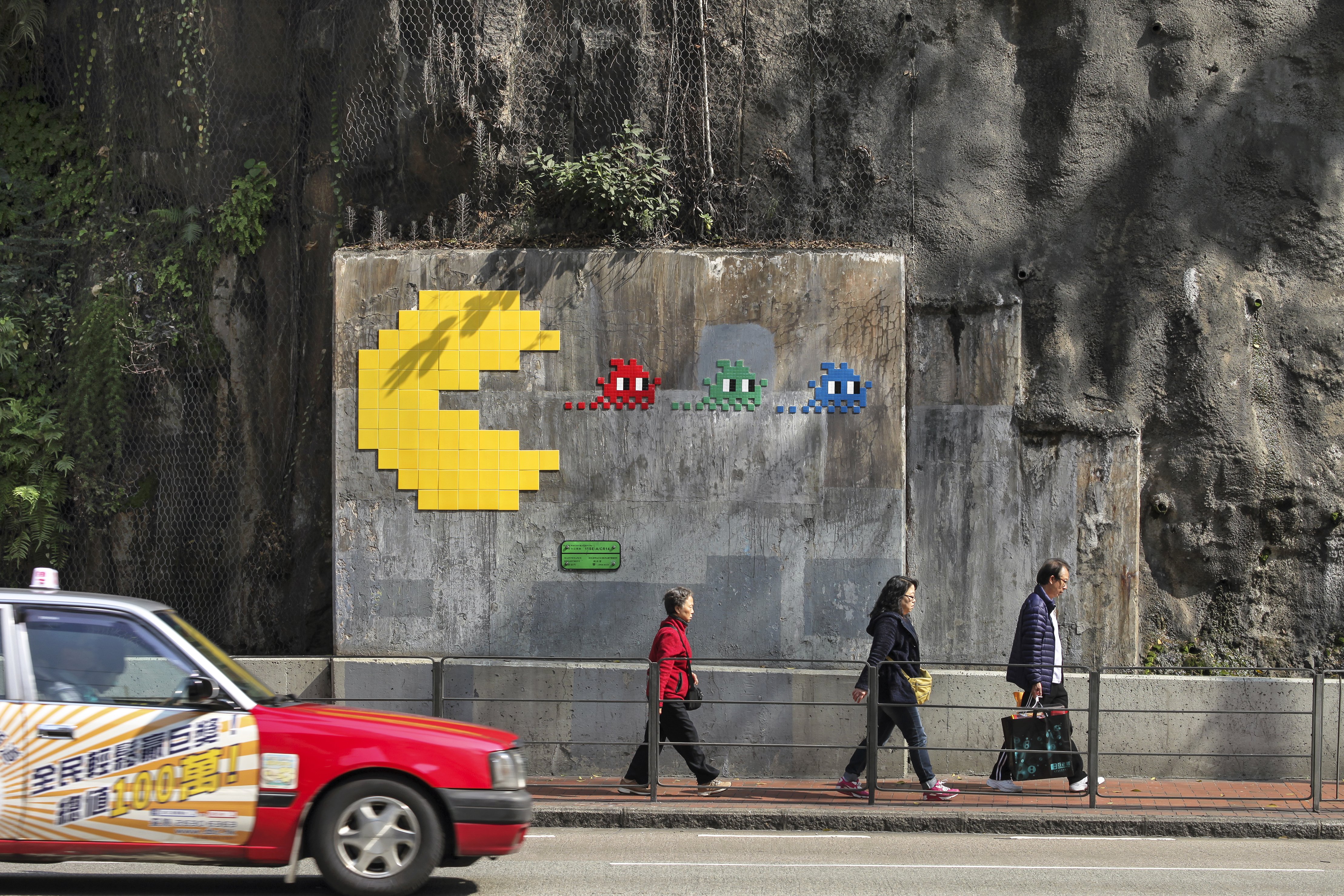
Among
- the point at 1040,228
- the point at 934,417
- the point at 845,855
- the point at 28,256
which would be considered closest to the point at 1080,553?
the point at 934,417

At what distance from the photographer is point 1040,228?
38.5 ft

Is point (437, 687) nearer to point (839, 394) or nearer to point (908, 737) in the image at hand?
point (908, 737)

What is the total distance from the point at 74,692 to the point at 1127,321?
10082 millimetres

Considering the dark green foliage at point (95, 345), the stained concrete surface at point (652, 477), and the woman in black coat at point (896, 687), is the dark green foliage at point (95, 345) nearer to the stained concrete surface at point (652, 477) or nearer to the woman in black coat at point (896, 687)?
the stained concrete surface at point (652, 477)

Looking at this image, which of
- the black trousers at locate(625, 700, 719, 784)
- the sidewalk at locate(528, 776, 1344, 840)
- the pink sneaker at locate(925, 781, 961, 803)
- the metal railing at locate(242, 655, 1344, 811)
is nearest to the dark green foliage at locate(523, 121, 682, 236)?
the metal railing at locate(242, 655, 1344, 811)

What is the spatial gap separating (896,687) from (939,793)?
0.94 metres

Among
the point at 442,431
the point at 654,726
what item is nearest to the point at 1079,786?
the point at 654,726

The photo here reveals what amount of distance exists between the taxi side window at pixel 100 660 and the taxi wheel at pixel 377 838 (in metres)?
1.06

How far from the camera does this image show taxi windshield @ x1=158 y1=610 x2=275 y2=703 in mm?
6301

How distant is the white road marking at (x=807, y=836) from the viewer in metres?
8.59

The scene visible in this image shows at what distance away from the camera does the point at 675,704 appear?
31.2 ft

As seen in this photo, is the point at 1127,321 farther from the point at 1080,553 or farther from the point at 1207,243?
the point at 1080,553

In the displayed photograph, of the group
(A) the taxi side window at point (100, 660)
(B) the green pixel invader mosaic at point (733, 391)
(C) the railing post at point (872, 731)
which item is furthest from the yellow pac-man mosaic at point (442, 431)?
(A) the taxi side window at point (100, 660)

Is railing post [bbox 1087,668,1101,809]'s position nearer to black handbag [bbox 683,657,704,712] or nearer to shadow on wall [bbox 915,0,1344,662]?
shadow on wall [bbox 915,0,1344,662]
